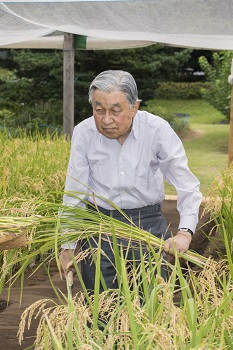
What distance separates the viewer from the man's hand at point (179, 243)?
2650 millimetres

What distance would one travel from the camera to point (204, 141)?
16516 millimetres

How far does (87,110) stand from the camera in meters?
15.3

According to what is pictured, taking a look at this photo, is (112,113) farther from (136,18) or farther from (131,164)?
(136,18)

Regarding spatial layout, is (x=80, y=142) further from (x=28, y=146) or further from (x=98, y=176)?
(x=28, y=146)

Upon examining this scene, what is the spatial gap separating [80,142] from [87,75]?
12.5m

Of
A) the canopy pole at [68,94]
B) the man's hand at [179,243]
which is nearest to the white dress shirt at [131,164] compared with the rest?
the man's hand at [179,243]

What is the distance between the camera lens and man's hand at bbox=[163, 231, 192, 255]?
265 cm

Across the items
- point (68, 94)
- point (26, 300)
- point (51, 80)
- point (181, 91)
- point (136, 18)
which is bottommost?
point (181, 91)

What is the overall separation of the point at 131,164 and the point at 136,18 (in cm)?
335

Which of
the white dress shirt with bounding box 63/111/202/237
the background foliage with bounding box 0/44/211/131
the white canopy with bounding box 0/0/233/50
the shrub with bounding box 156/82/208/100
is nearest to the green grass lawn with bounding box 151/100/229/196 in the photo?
the shrub with bounding box 156/82/208/100

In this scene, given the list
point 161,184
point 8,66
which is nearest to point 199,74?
point 8,66

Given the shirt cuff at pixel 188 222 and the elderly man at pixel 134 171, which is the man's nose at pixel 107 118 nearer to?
the elderly man at pixel 134 171

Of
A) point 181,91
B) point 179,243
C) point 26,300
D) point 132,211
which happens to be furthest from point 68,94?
point 181,91

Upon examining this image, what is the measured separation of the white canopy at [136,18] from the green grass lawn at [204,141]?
1.19 m
